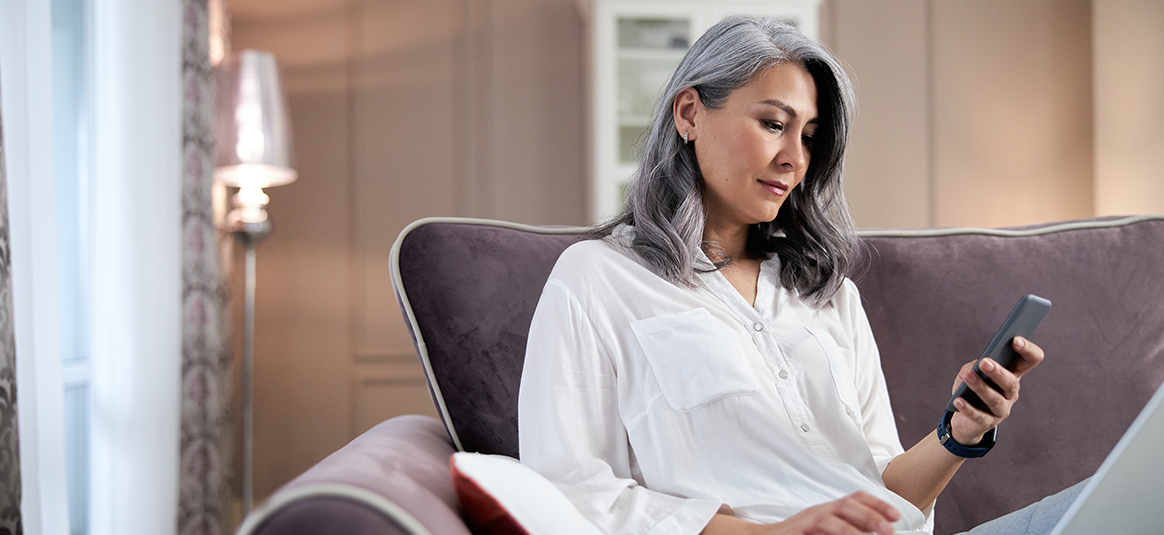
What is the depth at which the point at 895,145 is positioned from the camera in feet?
10.9

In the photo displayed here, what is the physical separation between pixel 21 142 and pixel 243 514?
181 centimetres

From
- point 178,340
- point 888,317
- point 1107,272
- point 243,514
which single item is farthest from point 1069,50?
point 243,514

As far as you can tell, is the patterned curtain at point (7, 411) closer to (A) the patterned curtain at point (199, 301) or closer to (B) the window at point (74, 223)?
(B) the window at point (74, 223)

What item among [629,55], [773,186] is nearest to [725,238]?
[773,186]

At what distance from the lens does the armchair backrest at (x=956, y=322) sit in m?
1.09

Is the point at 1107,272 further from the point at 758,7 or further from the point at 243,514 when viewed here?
the point at 243,514

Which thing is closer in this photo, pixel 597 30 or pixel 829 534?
pixel 829 534

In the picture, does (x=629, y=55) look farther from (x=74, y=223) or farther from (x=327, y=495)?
(x=327, y=495)

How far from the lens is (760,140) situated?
3.45 ft

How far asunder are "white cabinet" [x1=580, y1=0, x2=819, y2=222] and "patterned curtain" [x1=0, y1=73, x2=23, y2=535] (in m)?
1.98

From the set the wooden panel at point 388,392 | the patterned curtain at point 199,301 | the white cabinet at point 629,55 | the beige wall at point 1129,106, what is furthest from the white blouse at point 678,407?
the beige wall at point 1129,106

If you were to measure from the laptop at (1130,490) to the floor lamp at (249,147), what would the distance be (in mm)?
2378

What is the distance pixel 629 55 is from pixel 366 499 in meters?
2.52

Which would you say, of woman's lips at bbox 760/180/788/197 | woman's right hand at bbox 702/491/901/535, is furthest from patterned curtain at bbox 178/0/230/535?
woman's right hand at bbox 702/491/901/535
